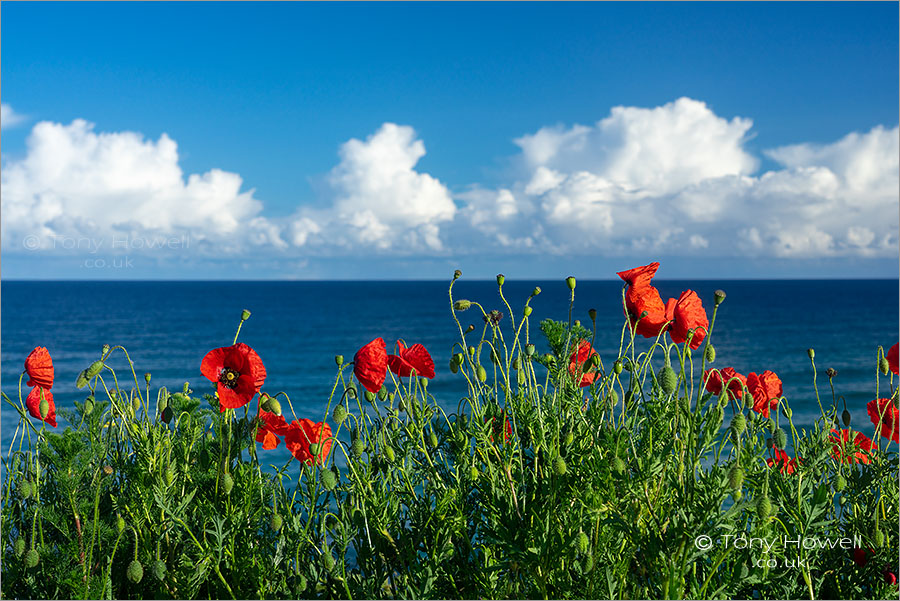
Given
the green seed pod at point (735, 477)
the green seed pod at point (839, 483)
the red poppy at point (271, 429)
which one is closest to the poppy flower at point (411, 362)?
the red poppy at point (271, 429)

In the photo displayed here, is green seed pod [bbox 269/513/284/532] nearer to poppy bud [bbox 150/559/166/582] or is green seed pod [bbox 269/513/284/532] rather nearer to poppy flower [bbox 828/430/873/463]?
poppy bud [bbox 150/559/166/582]

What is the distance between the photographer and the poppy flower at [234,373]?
2018 millimetres

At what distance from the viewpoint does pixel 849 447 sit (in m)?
2.22

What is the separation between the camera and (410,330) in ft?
154

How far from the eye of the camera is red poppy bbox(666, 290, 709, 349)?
1.96 m

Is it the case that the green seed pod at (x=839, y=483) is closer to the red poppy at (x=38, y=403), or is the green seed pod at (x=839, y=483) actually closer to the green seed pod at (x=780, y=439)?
the green seed pod at (x=780, y=439)

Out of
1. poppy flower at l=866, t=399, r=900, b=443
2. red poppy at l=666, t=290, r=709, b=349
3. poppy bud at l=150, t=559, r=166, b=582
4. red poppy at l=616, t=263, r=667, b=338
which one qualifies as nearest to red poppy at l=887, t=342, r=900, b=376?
poppy flower at l=866, t=399, r=900, b=443

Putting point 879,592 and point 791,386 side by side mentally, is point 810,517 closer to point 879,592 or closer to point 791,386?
point 879,592

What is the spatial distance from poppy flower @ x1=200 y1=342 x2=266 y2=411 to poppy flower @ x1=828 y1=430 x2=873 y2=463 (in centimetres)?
177

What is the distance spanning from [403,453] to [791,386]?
2390 centimetres

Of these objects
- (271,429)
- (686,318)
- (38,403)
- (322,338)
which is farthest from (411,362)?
(322,338)

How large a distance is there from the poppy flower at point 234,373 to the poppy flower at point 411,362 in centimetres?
44

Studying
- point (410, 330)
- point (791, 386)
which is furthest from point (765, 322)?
point (791, 386)

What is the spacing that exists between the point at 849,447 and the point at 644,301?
2.95 feet
